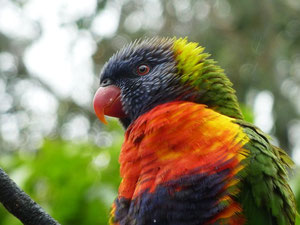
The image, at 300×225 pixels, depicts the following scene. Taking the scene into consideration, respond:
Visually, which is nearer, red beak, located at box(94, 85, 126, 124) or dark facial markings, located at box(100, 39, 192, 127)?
dark facial markings, located at box(100, 39, 192, 127)

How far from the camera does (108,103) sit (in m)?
2.43

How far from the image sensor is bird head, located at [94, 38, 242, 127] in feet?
7.26

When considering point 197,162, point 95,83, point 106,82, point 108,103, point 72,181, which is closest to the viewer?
point 197,162

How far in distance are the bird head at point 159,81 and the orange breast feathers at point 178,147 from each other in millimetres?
172

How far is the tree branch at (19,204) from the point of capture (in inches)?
56.9

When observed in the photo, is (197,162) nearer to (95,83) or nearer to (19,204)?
(19,204)

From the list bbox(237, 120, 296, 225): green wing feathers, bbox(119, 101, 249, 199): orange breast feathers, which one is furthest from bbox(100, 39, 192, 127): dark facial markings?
bbox(237, 120, 296, 225): green wing feathers

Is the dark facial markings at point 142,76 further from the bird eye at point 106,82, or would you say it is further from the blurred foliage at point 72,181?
the blurred foliage at point 72,181

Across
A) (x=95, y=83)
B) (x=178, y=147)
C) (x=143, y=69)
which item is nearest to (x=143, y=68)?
(x=143, y=69)

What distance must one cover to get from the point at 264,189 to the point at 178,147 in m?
0.45

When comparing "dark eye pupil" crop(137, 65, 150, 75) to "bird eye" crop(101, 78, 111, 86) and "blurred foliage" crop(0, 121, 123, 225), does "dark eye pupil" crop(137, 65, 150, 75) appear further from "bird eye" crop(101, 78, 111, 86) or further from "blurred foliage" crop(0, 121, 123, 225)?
"blurred foliage" crop(0, 121, 123, 225)

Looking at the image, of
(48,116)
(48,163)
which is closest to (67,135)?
(48,116)

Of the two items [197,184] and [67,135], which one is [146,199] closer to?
[197,184]

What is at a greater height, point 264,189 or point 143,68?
point 143,68
